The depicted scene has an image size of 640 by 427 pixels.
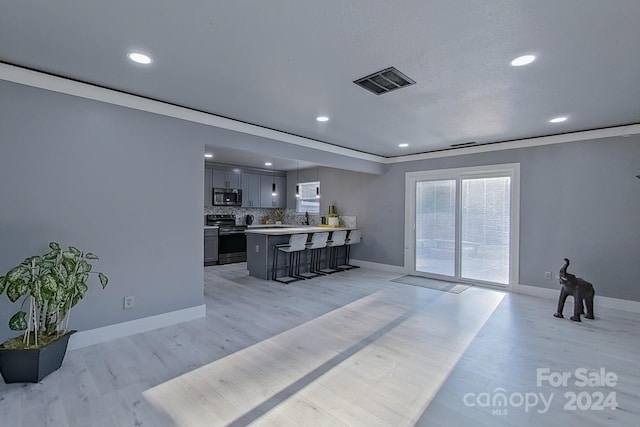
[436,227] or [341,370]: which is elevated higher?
[436,227]

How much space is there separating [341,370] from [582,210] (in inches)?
171

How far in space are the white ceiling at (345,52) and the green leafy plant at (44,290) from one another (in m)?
1.65

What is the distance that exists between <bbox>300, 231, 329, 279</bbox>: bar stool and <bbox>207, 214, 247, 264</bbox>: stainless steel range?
2.16 metres

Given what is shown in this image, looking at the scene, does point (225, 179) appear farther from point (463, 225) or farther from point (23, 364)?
point (23, 364)

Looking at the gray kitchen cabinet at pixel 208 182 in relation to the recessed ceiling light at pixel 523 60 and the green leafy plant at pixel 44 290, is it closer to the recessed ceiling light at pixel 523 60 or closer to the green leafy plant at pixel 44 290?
the green leafy plant at pixel 44 290

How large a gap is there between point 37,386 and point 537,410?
11.8 feet

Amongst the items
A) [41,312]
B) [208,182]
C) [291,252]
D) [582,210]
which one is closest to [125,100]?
[41,312]

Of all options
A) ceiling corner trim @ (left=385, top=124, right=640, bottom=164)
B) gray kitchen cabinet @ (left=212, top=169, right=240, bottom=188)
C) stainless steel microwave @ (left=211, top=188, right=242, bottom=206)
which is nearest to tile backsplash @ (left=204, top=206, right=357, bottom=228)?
stainless steel microwave @ (left=211, top=188, right=242, bottom=206)

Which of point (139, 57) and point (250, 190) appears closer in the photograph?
point (139, 57)

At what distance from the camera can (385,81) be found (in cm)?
274

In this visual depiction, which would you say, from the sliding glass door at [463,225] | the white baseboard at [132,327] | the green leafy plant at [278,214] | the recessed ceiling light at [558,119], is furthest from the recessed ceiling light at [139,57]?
the green leafy plant at [278,214]

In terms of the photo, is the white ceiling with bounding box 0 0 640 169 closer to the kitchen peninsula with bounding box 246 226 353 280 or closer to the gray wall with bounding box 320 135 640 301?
the gray wall with bounding box 320 135 640 301

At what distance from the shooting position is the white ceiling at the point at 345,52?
70.7 inches

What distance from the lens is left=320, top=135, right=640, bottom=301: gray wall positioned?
4.07 meters
